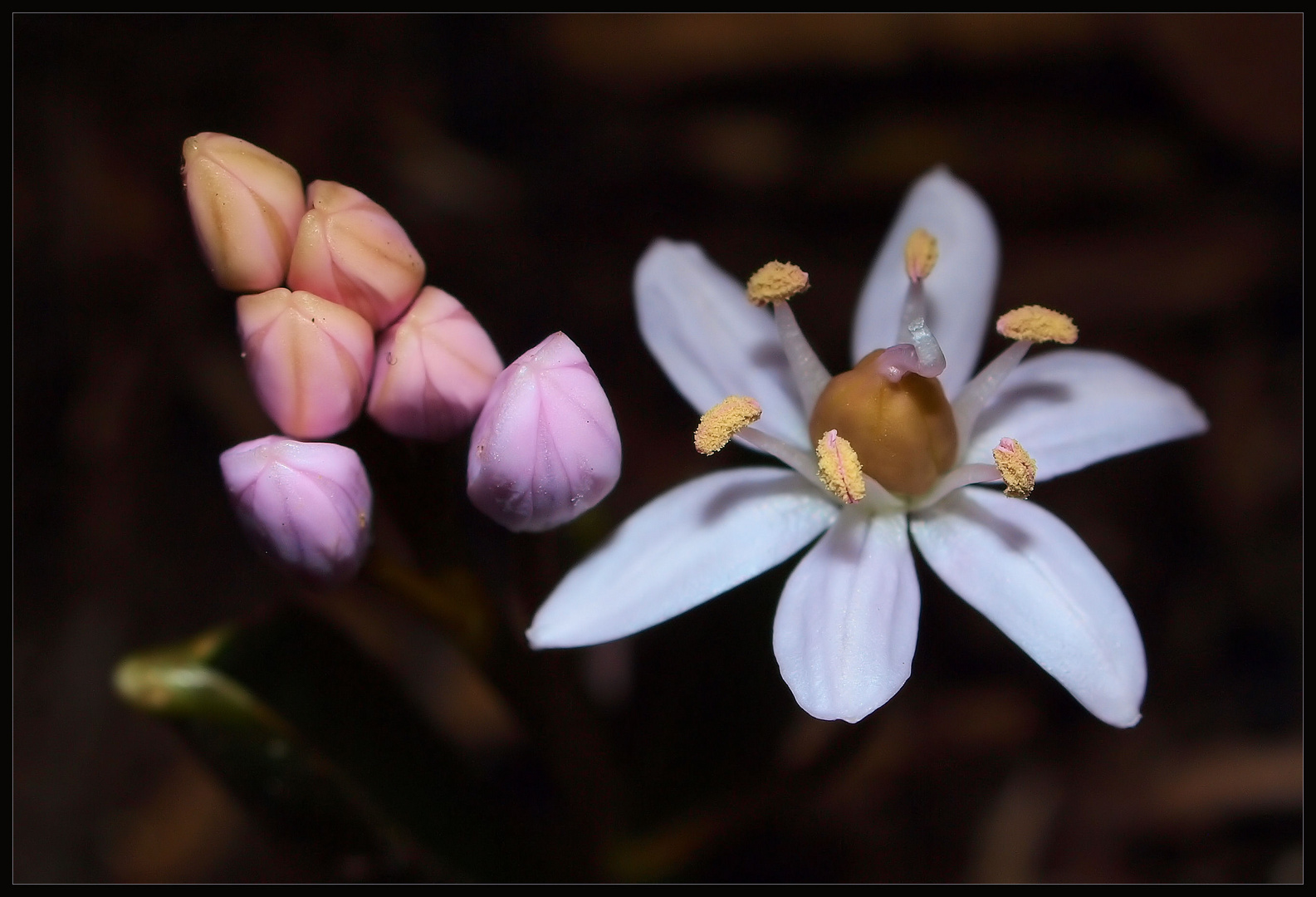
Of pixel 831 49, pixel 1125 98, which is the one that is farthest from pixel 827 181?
pixel 1125 98

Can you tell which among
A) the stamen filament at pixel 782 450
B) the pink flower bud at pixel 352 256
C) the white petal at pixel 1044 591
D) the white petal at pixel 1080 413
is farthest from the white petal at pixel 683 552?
the pink flower bud at pixel 352 256

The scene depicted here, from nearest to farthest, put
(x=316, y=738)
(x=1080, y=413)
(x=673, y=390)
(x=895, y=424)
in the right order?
(x=895, y=424), (x=1080, y=413), (x=316, y=738), (x=673, y=390)

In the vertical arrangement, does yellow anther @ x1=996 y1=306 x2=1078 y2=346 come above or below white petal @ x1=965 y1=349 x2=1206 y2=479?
above

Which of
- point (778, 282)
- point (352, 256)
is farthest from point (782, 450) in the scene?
point (352, 256)

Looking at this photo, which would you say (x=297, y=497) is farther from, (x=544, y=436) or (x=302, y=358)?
(x=544, y=436)

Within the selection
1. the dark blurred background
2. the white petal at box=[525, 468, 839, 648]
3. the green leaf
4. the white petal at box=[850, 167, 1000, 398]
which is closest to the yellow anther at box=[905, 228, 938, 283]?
the white petal at box=[850, 167, 1000, 398]

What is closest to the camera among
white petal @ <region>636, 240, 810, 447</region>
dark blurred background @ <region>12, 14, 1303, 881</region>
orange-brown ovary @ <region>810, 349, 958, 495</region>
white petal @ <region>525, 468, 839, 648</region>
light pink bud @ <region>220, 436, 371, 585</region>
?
light pink bud @ <region>220, 436, 371, 585</region>

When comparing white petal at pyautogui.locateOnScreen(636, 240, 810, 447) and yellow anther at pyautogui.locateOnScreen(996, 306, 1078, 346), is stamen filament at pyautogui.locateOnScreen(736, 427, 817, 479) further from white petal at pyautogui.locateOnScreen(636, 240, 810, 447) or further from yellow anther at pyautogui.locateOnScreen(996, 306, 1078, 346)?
yellow anther at pyautogui.locateOnScreen(996, 306, 1078, 346)

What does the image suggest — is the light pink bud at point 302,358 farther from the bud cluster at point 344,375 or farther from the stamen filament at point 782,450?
the stamen filament at point 782,450

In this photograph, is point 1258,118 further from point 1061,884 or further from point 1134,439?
point 1061,884
